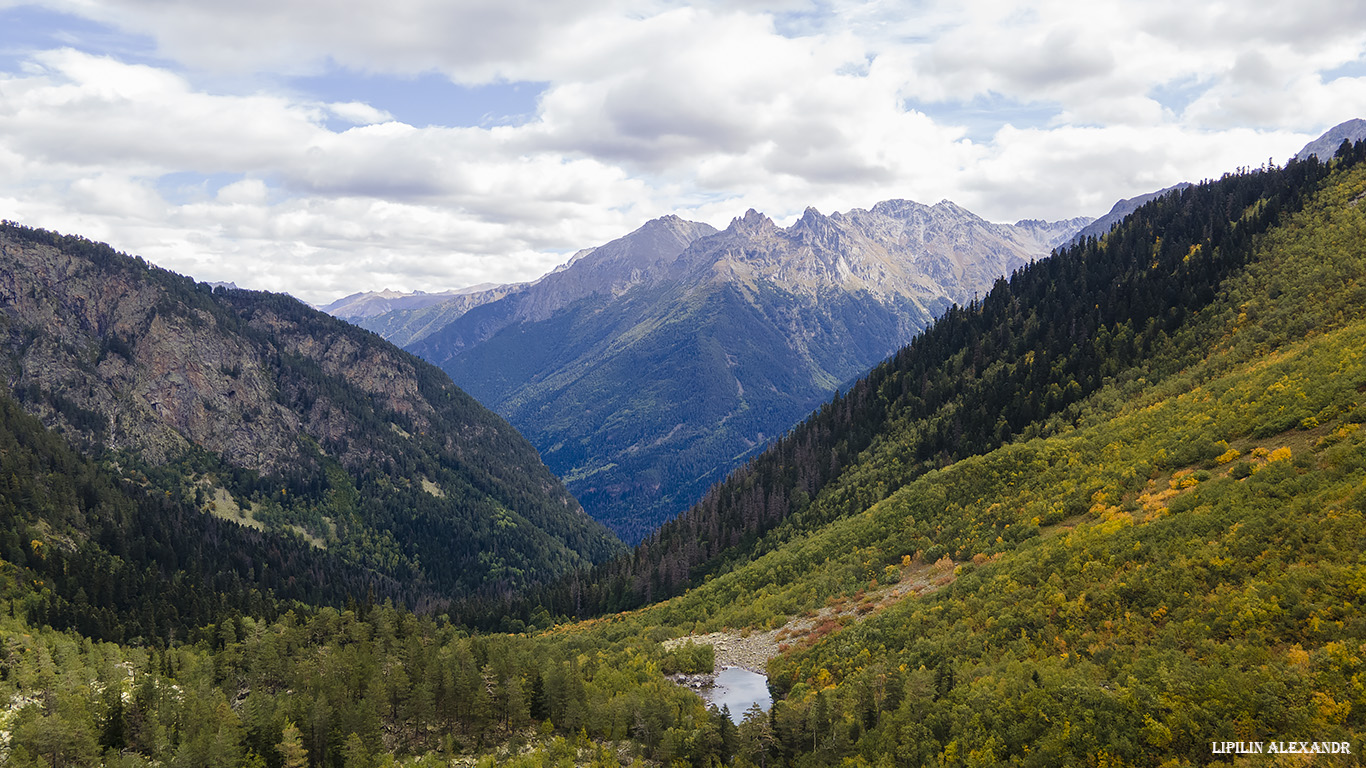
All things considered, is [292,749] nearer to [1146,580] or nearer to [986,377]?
[1146,580]

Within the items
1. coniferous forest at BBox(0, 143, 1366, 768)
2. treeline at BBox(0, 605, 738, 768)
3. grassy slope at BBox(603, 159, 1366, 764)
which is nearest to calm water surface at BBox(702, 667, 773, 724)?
coniferous forest at BBox(0, 143, 1366, 768)

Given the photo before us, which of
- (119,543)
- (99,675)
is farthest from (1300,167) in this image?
(119,543)

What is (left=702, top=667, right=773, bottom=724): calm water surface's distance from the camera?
55125mm

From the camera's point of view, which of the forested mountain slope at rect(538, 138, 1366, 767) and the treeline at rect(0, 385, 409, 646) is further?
the treeline at rect(0, 385, 409, 646)

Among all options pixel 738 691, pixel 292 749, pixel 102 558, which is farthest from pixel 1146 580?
pixel 102 558

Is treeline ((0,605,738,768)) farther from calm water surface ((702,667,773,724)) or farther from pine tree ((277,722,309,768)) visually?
calm water surface ((702,667,773,724))

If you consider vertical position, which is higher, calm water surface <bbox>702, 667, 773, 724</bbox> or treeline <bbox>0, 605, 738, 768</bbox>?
treeline <bbox>0, 605, 738, 768</bbox>

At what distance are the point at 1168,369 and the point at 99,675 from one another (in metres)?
130

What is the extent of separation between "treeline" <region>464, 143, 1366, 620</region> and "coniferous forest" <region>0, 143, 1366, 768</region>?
1035 millimetres

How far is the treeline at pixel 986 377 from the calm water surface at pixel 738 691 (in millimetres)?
53105

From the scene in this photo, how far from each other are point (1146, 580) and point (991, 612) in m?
11.0

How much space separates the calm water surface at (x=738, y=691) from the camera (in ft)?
181

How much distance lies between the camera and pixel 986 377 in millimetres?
125000

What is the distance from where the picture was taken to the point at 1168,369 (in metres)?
91.6
